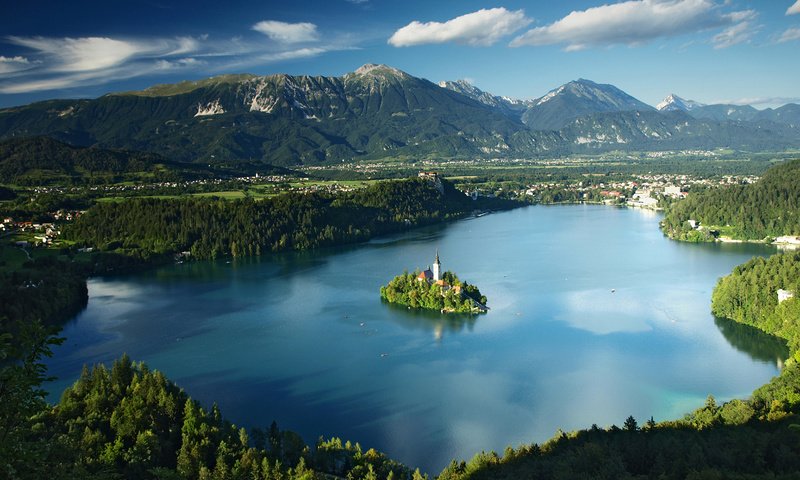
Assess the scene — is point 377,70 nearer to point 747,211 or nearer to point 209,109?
point 209,109

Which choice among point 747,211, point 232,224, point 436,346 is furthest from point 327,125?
point 436,346

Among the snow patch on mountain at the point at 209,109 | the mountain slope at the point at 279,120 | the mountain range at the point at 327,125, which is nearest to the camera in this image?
the mountain slope at the point at 279,120

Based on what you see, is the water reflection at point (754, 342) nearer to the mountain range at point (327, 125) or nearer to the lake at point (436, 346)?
the lake at point (436, 346)

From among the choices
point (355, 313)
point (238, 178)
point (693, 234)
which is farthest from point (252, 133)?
point (355, 313)

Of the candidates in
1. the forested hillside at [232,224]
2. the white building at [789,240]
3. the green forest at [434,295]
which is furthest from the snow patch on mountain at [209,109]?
the green forest at [434,295]

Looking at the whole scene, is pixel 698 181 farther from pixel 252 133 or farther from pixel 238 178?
pixel 252 133

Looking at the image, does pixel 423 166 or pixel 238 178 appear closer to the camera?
pixel 238 178
